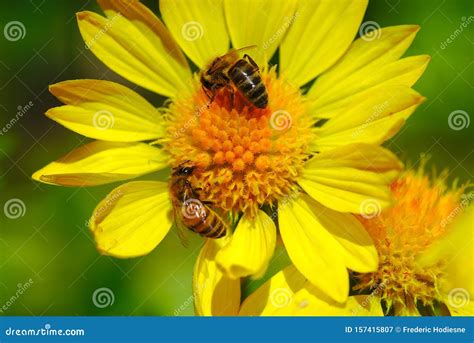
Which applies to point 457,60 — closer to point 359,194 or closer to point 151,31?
point 359,194

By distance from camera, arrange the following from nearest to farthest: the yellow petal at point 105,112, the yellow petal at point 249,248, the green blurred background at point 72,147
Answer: the yellow petal at point 249,248 < the yellow petal at point 105,112 < the green blurred background at point 72,147

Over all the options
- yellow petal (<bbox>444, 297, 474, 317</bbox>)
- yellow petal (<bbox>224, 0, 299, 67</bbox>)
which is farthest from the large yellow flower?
yellow petal (<bbox>444, 297, 474, 317</bbox>)

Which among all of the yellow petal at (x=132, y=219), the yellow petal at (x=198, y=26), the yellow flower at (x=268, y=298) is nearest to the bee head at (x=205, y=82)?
the yellow petal at (x=198, y=26)

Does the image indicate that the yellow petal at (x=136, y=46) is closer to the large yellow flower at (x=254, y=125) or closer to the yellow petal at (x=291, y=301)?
the large yellow flower at (x=254, y=125)

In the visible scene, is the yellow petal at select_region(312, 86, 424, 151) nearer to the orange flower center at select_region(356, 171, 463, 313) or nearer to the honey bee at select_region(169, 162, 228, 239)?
the orange flower center at select_region(356, 171, 463, 313)

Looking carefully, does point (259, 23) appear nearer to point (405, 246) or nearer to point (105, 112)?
point (105, 112)
